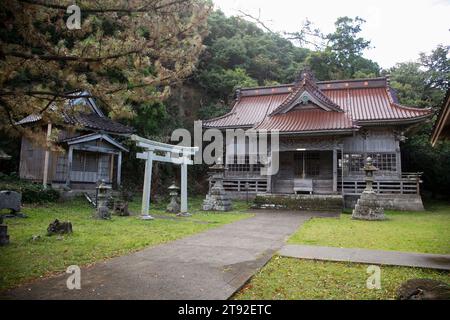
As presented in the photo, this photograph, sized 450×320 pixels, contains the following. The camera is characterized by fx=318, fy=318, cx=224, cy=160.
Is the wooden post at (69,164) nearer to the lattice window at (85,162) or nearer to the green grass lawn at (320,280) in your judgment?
the lattice window at (85,162)

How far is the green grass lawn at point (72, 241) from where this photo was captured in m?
5.39

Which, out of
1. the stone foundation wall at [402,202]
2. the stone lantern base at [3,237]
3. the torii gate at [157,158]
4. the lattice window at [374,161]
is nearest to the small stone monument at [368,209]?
the stone foundation wall at [402,202]

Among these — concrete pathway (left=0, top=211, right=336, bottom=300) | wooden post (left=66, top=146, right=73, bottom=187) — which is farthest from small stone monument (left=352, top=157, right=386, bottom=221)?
wooden post (left=66, top=146, right=73, bottom=187)

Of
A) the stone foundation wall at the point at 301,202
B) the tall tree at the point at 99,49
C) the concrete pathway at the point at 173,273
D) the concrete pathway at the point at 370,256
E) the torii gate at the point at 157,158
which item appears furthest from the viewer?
the stone foundation wall at the point at 301,202

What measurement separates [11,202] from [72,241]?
522cm

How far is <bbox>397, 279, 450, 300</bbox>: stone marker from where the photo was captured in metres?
3.51

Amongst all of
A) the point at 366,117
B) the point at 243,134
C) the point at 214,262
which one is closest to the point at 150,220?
the point at 214,262

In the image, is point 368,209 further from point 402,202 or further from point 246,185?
point 246,185

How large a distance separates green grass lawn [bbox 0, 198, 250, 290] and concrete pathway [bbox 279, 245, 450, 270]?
3.43 meters

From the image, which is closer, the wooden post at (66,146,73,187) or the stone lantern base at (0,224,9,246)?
the stone lantern base at (0,224,9,246)

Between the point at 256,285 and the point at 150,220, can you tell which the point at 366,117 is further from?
the point at 256,285

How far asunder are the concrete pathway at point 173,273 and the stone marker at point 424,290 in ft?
6.81

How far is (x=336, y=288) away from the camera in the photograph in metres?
4.48

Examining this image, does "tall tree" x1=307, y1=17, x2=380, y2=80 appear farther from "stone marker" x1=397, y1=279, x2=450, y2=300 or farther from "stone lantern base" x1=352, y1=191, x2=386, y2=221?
"stone marker" x1=397, y1=279, x2=450, y2=300
